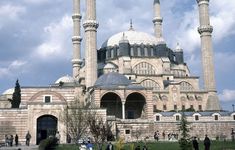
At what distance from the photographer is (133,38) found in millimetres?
51750

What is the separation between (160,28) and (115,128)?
2367cm

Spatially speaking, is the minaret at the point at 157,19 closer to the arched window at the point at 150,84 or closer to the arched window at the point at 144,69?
the arched window at the point at 144,69

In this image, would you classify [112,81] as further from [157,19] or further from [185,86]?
[157,19]

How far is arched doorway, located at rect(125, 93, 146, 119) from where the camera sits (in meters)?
38.8

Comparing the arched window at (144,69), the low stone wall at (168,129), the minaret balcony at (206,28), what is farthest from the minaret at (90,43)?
the minaret balcony at (206,28)

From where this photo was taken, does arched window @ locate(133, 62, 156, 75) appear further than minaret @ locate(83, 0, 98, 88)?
Yes

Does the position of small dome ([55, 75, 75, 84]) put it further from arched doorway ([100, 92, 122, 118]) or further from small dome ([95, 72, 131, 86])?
arched doorway ([100, 92, 122, 118])

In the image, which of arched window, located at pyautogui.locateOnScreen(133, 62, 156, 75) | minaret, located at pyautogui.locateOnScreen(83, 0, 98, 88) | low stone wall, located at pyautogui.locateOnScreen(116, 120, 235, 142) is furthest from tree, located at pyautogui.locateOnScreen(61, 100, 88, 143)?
arched window, located at pyautogui.locateOnScreen(133, 62, 156, 75)

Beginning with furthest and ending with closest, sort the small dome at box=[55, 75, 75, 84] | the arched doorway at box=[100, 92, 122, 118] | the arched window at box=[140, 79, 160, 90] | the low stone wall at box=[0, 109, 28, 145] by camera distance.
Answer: the small dome at box=[55, 75, 75, 84]
the arched window at box=[140, 79, 160, 90]
the arched doorway at box=[100, 92, 122, 118]
the low stone wall at box=[0, 109, 28, 145]

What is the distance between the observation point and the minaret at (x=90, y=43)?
41.2 m

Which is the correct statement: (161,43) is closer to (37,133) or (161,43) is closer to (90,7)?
(90,7)

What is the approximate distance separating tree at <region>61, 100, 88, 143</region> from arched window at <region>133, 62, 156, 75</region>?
18252 millimetres

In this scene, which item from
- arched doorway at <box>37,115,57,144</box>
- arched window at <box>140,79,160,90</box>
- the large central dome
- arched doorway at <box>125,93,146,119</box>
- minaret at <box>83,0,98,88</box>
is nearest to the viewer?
arched doorway at <box>37,115,57,144</box>

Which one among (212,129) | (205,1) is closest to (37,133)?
(212,129)
